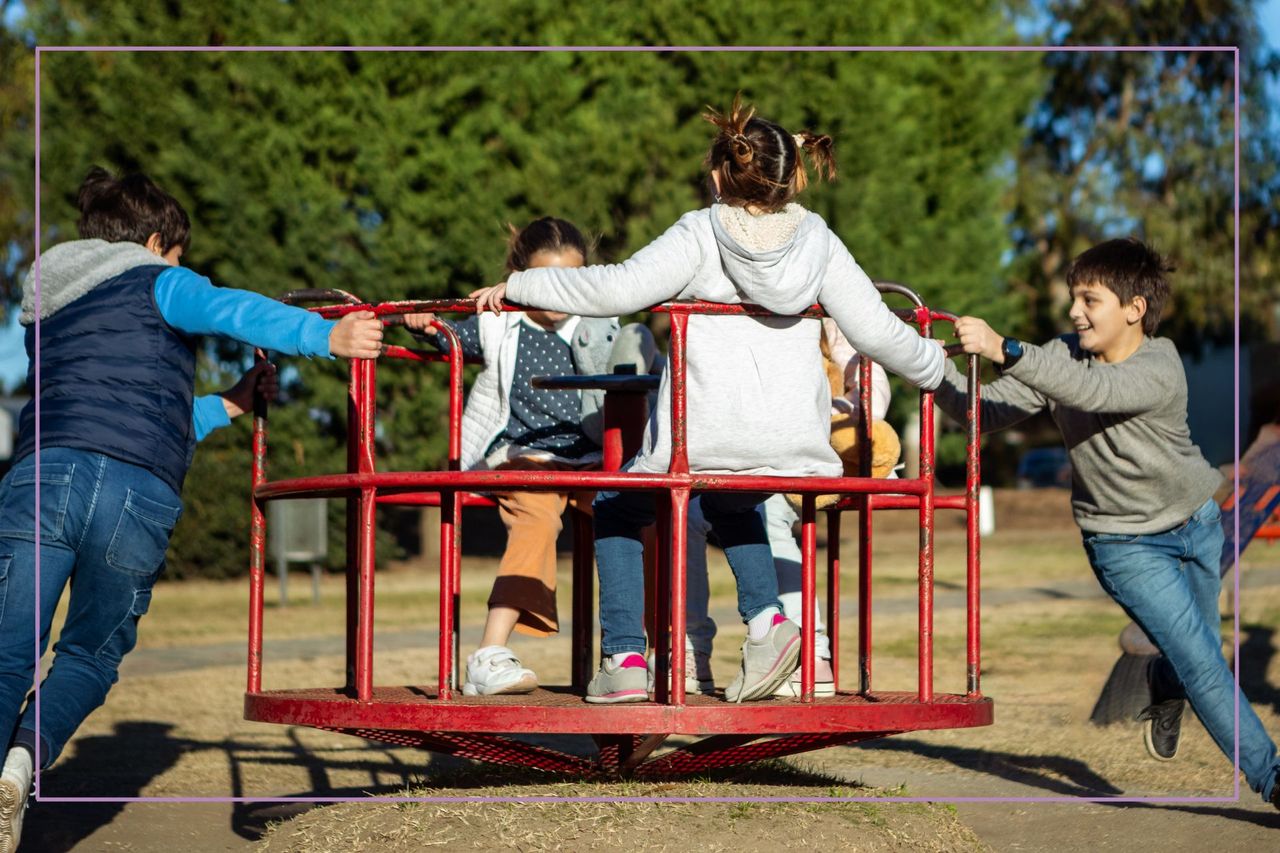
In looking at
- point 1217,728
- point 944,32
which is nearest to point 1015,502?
point 944,32

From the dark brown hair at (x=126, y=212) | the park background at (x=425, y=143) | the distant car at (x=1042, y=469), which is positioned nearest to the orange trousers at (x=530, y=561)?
the dark brown hair at (x=126, y=212)

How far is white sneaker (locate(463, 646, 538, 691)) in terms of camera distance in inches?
178

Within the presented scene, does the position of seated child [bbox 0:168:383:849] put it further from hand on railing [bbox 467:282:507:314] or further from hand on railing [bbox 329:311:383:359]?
hand on railing [bbox 467:282:507:314]

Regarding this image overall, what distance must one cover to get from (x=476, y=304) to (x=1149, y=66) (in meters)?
35.1

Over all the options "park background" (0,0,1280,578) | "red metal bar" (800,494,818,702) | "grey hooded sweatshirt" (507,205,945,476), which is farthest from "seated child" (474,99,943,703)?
"park background" (0,0,1280,578)

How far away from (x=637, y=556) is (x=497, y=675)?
0.58m

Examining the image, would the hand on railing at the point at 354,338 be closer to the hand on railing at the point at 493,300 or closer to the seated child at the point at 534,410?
the hand on railing at the point at 493,300

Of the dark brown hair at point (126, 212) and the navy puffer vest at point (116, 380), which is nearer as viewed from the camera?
Result: the navy puffer vest at point (116, 380)

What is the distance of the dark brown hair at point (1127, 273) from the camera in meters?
5.02

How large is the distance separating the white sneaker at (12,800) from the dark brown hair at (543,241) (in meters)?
2.09

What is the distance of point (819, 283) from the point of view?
13.0 ft

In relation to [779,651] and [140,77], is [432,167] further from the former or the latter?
[779,651]

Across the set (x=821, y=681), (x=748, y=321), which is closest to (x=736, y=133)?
(x=748, y=321)

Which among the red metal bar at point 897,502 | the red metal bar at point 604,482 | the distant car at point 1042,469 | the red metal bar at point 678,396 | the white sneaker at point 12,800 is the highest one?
the red metal bar at point 678,396
